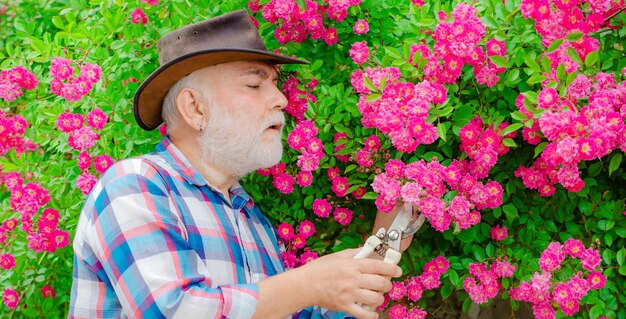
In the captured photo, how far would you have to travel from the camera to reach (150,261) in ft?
5.83

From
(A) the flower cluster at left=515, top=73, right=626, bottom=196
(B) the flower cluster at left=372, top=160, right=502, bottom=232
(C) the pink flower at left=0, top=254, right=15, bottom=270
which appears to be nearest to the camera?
(A) the flower cluster at left=515, top=73, right=626, bottom=196

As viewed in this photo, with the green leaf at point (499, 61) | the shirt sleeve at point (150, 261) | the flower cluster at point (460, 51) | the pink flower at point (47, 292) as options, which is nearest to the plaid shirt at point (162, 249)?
the shirt sleeve at point (150, 261)

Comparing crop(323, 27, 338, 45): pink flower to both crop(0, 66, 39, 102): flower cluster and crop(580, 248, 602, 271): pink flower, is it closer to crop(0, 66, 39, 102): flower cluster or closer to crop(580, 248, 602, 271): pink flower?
crop(580, 248, 602, 271): pink flower

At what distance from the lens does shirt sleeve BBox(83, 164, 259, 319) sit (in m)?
1.75

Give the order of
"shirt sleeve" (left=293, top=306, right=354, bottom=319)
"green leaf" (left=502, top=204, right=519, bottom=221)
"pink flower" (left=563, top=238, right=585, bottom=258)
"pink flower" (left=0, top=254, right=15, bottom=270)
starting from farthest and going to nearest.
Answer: "pink flower" (left=0, top=254, right=15, bottom=270)
"shirt sleeve" (left=293, top=306, right=354, bottom=319)
"green leaf" (left=502, top=204, right=519, bottom=221)
"pink flower" (left=563, top=238, right=585, bottom=258)

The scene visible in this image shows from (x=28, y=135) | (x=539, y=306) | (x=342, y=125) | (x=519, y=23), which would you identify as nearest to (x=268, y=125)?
(x=342, y=125)

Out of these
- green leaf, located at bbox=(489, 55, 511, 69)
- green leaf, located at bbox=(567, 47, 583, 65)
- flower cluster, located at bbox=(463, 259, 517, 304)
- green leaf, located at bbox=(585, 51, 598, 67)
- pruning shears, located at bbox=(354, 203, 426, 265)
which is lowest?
flower cluster, located at bbox=(463, 259, 517, 304)

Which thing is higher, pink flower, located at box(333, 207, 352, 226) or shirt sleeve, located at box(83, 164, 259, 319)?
shirt sleeve, located at box(83, 164, 259, 319)

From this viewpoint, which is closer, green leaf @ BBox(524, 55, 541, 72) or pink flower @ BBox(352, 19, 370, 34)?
green leaf @ BBox(524, 55, 541, 72)

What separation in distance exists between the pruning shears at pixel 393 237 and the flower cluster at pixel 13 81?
5.18 feet

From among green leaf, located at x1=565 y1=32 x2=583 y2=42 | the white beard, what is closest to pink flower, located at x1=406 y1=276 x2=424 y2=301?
the white beard

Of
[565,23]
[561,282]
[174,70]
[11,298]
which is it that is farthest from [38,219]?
[565,23]

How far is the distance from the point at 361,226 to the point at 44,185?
1320 millimetres

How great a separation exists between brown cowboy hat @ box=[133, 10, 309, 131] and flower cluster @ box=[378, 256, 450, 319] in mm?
826
